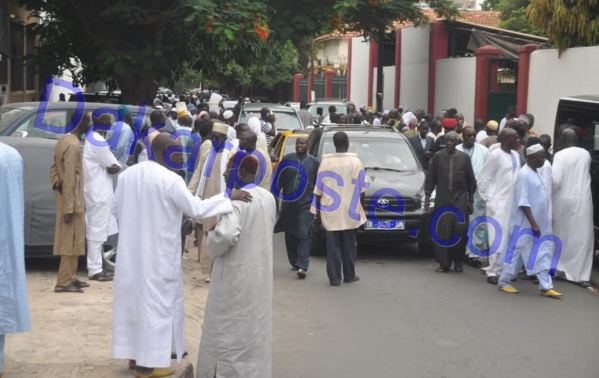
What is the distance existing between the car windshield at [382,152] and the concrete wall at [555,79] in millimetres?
6847

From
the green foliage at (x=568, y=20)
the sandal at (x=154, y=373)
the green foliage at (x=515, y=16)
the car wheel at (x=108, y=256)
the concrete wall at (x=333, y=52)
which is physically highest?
the green foliage at (x=515, y=16)

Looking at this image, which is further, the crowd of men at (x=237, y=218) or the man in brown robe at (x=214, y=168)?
the man in brown robe at (x=214, y=168)

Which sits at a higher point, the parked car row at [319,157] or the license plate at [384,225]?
the parked car row at [319,157]

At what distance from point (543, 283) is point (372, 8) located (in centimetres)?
1184

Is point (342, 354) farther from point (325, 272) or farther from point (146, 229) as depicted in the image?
point (325, 272)

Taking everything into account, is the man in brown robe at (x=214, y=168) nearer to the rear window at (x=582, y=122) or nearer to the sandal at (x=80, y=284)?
the sandal at (x=80, y=284)

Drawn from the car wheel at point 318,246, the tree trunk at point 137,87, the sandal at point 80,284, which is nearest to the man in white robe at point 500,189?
the car wheel at point 318,246

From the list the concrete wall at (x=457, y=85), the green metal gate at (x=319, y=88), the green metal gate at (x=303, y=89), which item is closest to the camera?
the concrete wall at (x=457, y=85)

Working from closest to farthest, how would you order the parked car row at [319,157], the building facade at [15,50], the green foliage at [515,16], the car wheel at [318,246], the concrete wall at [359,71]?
1. the parked car row at [319,157]
2. the car wheel at [318,246]
3. the building facade at [15,50]
4. the concrete wall at [359,71]
5. the green foliage at [515,16]

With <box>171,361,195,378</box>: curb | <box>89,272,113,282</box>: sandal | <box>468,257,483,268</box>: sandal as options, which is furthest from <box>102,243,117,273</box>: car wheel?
<box>468,257,483,268</box>: sandal

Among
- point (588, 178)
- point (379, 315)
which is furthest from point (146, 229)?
point (588, 178)

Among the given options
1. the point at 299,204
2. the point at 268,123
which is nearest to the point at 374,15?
the point at 268,123

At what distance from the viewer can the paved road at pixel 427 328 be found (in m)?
7.18

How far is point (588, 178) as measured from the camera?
416 inches
